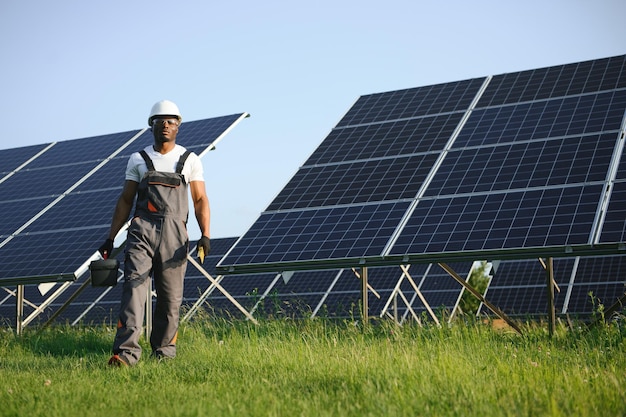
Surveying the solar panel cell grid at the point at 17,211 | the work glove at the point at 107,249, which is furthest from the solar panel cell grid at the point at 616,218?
the solar panel cell grid at the point at 17,211

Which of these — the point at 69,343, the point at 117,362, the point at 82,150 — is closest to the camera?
the point at 117,362

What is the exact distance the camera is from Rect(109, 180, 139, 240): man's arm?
24.4 ft

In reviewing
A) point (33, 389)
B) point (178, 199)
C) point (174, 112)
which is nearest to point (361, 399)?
point (33, 389)

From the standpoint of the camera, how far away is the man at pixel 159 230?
6.99 metres

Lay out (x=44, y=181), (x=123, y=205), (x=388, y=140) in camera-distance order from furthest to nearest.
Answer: (x=44, y=181) → (x=388, y=140) → (x=123, y=205)

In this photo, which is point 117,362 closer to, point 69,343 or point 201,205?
point 201,205

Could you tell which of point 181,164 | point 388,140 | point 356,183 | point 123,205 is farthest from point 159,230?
point 388,140

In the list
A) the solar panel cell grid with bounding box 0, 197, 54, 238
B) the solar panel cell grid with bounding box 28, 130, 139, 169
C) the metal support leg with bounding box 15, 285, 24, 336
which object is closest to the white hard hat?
the metal support leg with bounding box 15, 285, 24, 336

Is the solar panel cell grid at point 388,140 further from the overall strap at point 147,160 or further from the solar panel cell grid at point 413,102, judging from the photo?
the overall strap at point 147,160

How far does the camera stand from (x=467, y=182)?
1228 centimetres

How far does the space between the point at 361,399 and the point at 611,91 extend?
34.7 feet

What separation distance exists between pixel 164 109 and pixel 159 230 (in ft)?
3.60

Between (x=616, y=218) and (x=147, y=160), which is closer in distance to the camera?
(x=147, y=160)

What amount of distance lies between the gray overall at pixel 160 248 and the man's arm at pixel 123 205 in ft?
0.50
